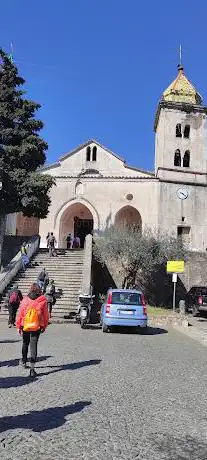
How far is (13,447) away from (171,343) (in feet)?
34.0

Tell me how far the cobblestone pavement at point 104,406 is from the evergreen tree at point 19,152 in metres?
17.6

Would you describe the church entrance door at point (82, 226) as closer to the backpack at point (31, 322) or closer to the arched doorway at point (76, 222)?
the arched doorway at point (76, 222)

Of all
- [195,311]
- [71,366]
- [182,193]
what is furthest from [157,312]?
[182,193]

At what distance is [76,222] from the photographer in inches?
1748

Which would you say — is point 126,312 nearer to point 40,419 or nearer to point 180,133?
point 40,419

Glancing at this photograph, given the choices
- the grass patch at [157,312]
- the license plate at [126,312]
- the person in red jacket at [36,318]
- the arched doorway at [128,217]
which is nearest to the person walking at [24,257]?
the grass patch at [157,312]

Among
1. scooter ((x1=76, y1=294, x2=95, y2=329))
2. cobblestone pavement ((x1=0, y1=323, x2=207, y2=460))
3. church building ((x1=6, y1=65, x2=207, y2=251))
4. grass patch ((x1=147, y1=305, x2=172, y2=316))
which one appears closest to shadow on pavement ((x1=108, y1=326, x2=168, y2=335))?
scooter ((x1=76, y1=294, x2=95, y2=329))

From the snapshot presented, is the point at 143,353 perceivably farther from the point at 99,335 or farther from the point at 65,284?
the point at 65,284

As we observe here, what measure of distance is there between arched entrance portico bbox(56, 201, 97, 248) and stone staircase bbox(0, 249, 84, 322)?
11.0m

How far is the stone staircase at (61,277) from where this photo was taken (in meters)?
21.6

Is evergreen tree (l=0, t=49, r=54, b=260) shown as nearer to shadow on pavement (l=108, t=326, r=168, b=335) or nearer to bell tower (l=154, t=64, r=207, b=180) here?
shadow on pavement (l=108, t=326, r=168, b=335)

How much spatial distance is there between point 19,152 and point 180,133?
1932 cm

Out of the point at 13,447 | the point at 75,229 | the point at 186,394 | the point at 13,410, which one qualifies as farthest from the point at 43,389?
the point at 75,229

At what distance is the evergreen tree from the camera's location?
Result: 1134 inches
